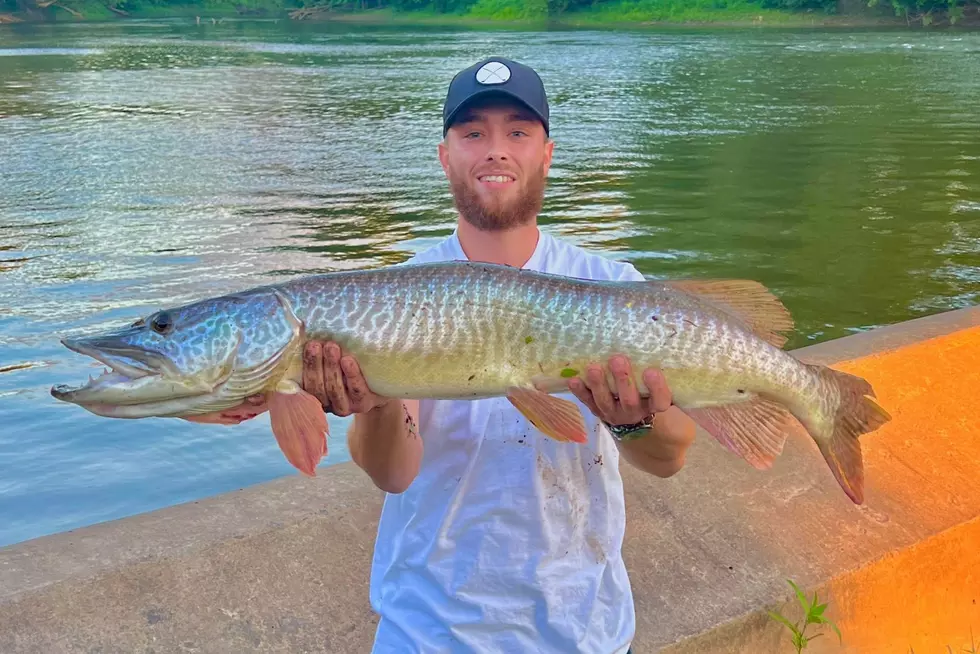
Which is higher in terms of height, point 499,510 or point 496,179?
point 496,179

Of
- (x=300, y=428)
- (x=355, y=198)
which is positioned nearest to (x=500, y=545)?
(x=300, y=428)

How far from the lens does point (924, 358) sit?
506 cm

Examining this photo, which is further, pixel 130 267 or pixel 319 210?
pixel 319 210

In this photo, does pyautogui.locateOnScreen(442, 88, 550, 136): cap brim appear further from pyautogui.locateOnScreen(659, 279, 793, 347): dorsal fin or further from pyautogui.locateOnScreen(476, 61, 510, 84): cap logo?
pyautogui.locateOnScreen(659, 279, 793, 347): dorsal fin

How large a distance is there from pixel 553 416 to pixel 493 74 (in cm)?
116

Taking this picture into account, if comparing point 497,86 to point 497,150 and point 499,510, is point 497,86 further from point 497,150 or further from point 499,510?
point 499,510

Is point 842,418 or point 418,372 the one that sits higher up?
point 418,372

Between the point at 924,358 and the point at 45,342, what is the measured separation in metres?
6.88

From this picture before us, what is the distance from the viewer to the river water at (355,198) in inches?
265

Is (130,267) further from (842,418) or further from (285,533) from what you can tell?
(842,418)

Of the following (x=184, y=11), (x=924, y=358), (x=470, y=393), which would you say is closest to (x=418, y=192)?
(x=924, y=358)

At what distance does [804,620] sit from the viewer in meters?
3.70

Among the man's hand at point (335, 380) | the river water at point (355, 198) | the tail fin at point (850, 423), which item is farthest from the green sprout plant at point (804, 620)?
the river water at point (355, 198)

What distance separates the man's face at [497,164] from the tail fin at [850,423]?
1.04 m
